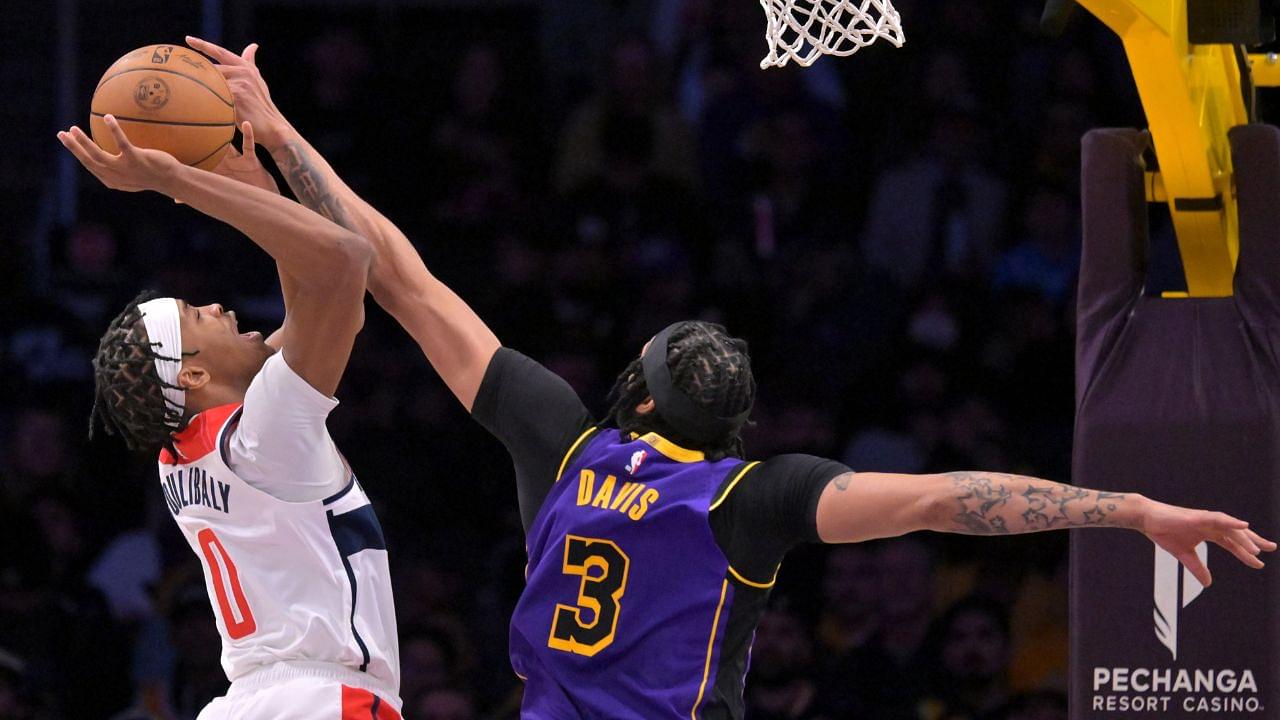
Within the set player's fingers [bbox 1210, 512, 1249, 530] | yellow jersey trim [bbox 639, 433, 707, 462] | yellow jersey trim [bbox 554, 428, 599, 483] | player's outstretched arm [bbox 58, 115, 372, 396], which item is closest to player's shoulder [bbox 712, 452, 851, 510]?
yellow jersey trim [bbox 639, 433, 707, 462]

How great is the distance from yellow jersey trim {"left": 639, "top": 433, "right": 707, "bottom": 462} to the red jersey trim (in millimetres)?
1116

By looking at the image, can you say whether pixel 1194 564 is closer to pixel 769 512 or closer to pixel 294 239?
pixel 769 512

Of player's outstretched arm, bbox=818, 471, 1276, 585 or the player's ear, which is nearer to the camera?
player's outstretched arm, bbox=818, 471, 1276, 585

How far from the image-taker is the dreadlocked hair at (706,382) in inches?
185

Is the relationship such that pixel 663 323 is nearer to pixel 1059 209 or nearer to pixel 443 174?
pixel 443 174

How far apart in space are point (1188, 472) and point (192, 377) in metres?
3.11

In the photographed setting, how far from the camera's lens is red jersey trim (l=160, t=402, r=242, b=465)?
4.43m

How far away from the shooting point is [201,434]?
4.45m

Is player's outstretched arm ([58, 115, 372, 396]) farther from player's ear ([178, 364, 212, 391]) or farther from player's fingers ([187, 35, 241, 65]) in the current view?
player's fingers ([187, 35, 241, 65])

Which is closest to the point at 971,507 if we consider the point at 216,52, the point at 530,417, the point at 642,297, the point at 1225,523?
the point at 1225,523

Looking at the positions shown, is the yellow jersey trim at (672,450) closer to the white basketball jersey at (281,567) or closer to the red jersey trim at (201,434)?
the white basketball jersey at (281,567)

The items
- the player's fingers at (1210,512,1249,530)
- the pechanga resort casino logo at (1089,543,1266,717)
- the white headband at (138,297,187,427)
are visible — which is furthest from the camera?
the pechanga resort casino logo at (1089,543,1266,717)

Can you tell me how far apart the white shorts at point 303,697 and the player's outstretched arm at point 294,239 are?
73 cm

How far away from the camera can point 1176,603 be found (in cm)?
553
